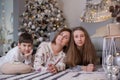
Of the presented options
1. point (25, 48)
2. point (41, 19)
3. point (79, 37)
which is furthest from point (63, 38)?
point (41, 19)

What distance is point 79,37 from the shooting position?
1940mm

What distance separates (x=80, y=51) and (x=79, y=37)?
0.48ft

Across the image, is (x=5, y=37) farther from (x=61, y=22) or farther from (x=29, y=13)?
(x=61, y=22)

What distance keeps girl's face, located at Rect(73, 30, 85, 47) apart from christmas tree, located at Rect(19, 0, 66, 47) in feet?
8.26

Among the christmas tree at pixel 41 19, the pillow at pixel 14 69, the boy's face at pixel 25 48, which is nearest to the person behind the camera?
the pillow at pixel 14 69

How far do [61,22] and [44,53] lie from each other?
2772 mm

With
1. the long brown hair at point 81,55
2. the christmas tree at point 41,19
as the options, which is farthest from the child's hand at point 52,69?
the christmas tree at point 41,19

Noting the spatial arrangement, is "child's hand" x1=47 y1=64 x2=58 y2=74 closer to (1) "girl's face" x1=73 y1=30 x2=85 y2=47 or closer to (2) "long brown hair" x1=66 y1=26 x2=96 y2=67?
(2) "long brown hair" x1=66 y1=26 x2=96 y2=67

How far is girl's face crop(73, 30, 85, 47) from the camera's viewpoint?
6.35ft

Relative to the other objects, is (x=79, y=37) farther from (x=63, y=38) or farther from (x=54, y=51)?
(x=54, y=51)

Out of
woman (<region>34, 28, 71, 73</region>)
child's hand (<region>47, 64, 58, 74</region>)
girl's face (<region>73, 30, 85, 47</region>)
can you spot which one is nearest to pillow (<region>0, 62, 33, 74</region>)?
child's hand (<region>47, 64, 58, 74</region>)

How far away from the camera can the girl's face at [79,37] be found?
1.94 metres

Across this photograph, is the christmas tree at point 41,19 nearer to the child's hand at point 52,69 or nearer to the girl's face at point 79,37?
the girl's face at point 79,37

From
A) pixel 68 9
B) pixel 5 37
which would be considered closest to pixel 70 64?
pixel 68 9
